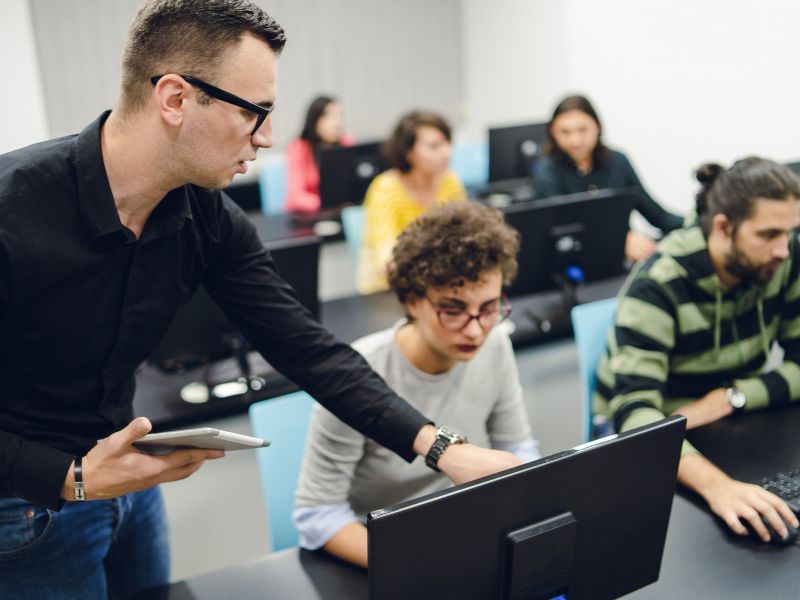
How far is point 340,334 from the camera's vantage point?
2.45 m

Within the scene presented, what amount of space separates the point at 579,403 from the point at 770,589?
1517 mm

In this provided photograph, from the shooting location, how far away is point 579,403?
2.73 metres

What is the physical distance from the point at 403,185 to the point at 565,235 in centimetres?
90

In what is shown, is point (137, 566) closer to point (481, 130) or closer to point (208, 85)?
point (208, 85)

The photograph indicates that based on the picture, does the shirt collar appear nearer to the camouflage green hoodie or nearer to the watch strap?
the watch strap

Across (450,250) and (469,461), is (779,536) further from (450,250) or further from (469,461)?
(450,250)

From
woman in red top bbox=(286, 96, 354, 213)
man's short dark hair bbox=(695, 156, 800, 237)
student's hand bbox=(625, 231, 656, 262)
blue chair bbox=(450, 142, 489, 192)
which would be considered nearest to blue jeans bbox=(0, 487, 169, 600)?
man's short dark hair bbox=(695, 156, 800, 237)

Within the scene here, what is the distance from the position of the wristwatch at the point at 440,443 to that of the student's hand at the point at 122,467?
0.35m

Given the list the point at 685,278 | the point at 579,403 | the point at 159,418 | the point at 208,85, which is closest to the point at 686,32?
the point at 579,403

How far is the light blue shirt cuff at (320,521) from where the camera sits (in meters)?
1.33

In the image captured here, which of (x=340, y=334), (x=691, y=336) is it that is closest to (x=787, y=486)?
(x=691, y=336)

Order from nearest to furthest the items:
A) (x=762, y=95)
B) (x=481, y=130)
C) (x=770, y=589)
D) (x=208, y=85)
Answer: (x=208, y=85) < (x=770, y=589) < (x=762, y=95) < (x=481, y=130)

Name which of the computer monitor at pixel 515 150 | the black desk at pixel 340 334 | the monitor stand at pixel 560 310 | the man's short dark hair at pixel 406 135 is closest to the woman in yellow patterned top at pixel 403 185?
the man's short dark hair at pixel 406 135

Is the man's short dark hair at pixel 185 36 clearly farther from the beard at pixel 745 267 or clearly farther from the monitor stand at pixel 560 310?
the monitor stand at pixel 560 310
